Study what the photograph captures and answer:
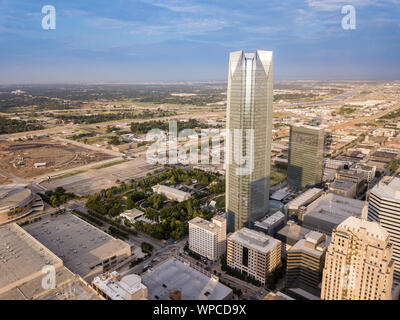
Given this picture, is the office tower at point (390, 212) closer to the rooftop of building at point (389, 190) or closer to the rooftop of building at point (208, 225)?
the rooftop of building at point (389, 190)

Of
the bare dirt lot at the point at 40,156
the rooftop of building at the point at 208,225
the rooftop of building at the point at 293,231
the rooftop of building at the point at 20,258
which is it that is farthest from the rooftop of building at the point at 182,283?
the bare dirt lot at the point at 40,156

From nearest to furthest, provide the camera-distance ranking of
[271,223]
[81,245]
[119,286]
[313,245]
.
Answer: [119,286], [313,245], [81,245], [271,223]

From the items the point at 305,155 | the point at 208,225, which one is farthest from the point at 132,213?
the point at 305,155

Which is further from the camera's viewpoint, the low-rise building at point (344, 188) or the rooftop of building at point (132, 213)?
the low-rise building at point (344, 188)

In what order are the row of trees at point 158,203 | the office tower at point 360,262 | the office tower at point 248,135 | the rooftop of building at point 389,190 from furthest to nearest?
the row of trees at point 158,203
the office tower at point 248,135
the rooftop of building at point 389,190
the office tower at point 360,262

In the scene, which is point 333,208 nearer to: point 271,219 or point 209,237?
point 271,219

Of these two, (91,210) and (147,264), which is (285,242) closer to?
(147,264)
